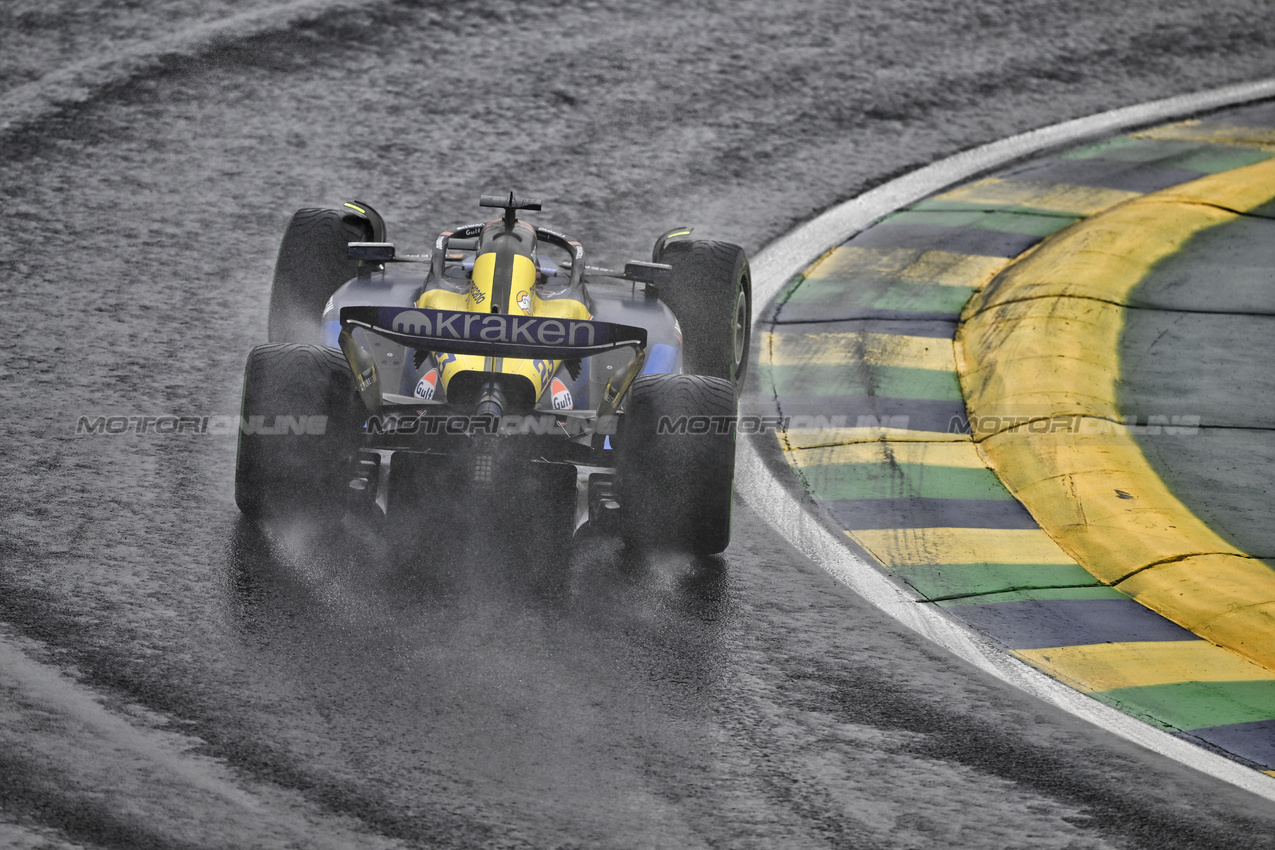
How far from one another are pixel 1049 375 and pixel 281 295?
4.44m

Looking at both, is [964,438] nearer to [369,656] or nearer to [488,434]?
[488,434]

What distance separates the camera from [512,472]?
6.25 m

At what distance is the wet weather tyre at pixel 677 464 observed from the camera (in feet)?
20.4

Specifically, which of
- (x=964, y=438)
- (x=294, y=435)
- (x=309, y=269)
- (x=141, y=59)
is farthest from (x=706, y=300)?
(x=141, y=59)

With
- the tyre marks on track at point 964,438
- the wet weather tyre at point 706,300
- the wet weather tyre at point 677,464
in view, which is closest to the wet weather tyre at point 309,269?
the wet weather tyre at point 706,300

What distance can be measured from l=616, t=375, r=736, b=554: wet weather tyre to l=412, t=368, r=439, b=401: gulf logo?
1.03 metres

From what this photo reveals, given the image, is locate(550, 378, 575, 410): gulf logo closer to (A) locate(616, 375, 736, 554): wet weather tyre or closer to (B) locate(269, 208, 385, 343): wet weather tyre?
(A) locate(616, 375, 736, 554): wet weather tyre

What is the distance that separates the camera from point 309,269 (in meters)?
8.02

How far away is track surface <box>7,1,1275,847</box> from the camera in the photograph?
15.9ft

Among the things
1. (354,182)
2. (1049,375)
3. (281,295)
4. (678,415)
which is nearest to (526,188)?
(354,182)

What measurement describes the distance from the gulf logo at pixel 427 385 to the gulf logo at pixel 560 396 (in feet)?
1.80

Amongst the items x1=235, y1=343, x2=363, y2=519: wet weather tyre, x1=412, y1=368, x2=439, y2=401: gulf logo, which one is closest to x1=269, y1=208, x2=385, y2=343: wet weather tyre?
x1=412, y1=368, x2=439, y2=401: gulf logo

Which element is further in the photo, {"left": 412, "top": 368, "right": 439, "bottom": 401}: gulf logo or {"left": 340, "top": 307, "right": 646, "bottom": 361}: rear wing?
{"left": 412, "top": 368, "right": 439, "bottom": 401}: gulf logo

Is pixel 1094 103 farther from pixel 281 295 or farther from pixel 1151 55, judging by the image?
pixel 281 295
